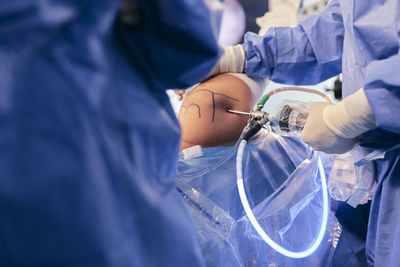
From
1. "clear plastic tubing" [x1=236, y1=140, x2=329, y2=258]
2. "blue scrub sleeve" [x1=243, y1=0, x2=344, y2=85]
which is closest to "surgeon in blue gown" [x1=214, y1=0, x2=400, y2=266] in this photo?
"blue scrub sleeve" [x1=243, y1=0, x2=344, y2=85]

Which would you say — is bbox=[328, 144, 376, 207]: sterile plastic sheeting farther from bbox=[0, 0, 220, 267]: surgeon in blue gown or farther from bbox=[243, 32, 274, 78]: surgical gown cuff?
bbox=[0, 0, 220, 267]: surgeon in blue gown

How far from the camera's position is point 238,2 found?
1530mm

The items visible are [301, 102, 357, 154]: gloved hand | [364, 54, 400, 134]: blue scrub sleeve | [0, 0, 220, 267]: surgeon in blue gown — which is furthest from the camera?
[301, 102, 357, 154]: gloved hand

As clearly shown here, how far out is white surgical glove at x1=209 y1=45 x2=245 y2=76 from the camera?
97 centimetres

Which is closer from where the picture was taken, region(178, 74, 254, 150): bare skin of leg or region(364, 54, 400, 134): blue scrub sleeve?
region(364, 54, 400, 134): blue scrub sleeve

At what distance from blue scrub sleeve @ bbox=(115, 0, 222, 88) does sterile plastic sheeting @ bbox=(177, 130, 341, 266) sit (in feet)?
1.29

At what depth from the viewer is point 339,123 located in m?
0.66

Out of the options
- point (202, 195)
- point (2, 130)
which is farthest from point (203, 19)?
point (202, 195)

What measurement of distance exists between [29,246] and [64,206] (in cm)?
5

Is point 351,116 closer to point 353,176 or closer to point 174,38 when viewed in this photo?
point 353,176

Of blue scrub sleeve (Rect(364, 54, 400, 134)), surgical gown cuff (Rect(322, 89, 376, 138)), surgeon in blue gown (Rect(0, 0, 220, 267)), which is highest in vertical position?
surgeon in blue gown (Rect(0, 0, 220, 267))

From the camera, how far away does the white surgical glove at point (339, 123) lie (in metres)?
0.60

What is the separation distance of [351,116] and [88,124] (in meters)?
0.59

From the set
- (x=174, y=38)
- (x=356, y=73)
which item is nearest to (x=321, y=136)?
(x=356, y=73)
